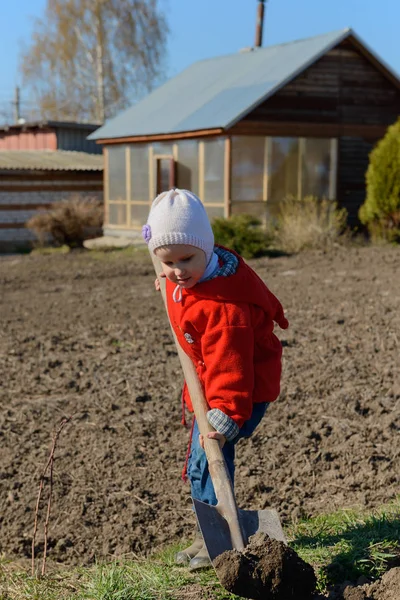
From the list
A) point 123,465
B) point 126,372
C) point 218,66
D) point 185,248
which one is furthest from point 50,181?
point 185,248

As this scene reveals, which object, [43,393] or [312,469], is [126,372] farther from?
[312,469]

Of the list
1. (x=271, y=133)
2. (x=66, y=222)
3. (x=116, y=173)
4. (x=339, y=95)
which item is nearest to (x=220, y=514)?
(x=271, y=133)

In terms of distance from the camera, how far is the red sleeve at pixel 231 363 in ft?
9.25

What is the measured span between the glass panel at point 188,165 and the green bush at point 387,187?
4.46 m

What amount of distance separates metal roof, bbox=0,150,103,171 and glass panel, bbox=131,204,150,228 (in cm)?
306

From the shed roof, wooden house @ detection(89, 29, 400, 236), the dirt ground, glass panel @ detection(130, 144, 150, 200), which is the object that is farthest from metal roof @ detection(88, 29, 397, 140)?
the dirt ground

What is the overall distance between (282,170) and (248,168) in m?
0.88

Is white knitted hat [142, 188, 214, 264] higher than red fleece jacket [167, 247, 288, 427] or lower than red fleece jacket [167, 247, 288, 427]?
higher

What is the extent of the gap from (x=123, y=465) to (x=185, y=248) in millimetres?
2071

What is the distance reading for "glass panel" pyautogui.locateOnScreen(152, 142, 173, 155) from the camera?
1849 centimetres

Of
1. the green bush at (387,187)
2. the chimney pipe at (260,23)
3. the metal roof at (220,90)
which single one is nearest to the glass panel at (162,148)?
the metal roof at (220,90)

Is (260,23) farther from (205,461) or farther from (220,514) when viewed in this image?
(220,514)

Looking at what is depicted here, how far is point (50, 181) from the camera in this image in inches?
853

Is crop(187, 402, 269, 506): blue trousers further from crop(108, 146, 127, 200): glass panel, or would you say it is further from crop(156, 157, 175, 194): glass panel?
crop(108, 146, 127, 200): glass panel
